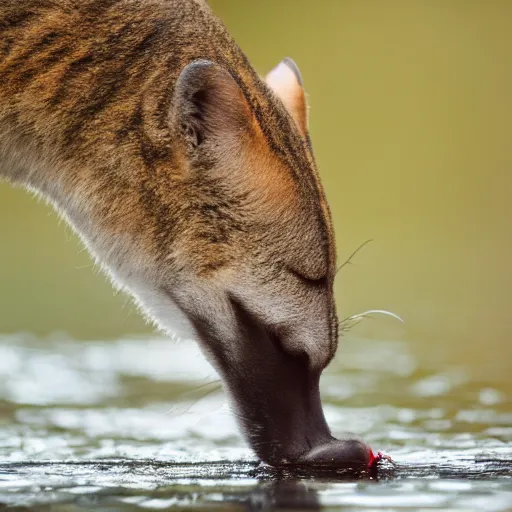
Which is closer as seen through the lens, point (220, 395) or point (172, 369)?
point (220, 395)

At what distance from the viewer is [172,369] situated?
7.65 meters

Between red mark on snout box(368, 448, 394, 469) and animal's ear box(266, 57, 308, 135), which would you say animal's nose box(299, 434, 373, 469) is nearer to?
red mark on snout box(368, 448, 394, 469)

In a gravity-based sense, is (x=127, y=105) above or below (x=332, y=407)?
above

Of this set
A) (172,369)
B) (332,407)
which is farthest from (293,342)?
(172,369)

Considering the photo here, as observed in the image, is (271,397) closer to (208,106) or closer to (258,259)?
(258,259)

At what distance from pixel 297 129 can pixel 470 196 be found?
12.3m

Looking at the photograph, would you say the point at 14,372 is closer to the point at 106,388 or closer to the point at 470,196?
the point at 106,388

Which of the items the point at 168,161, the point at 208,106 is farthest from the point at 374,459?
the point at 208,106

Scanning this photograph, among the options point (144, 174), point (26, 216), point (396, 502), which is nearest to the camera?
point (396, 502)

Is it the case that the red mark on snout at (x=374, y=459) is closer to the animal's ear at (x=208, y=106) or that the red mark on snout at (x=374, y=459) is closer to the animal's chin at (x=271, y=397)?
the animal's chin at (x=271, y=397)

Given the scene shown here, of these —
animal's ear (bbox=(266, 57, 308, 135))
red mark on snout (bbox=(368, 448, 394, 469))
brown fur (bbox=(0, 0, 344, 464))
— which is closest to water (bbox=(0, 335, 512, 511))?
red mark on snout (bbox=(368, 448, 394, 469))

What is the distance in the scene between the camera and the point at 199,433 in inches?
222

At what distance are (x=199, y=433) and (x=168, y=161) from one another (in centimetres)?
153

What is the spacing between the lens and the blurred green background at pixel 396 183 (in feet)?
31.7
